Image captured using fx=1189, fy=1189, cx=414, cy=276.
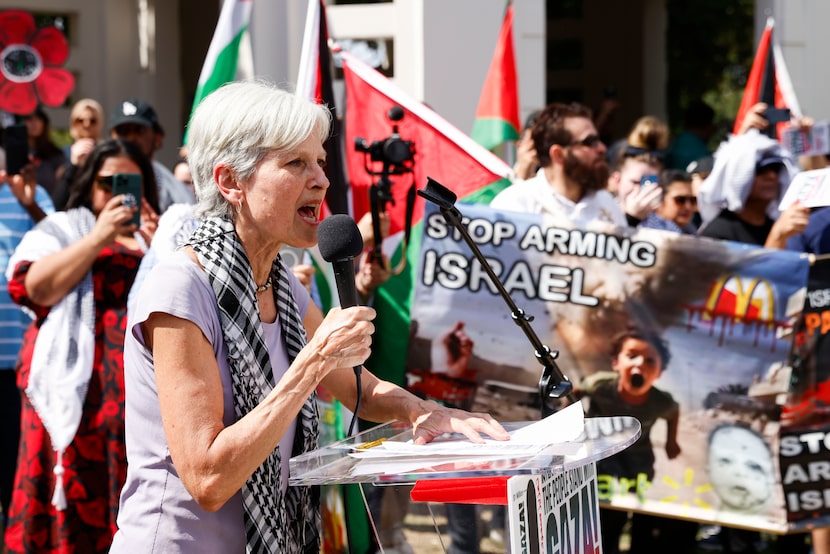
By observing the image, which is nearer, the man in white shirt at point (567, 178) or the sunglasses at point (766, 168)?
the man in white shirt at point (567, 178)

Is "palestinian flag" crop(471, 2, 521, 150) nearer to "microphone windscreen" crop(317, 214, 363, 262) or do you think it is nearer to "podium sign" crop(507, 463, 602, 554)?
"podium sign" crop(507, 463, 602, 554)

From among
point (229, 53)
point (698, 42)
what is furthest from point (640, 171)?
point (698, 42)

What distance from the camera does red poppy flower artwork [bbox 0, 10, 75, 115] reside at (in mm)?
7164

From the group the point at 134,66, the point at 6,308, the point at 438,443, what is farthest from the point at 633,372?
the point at 134,66

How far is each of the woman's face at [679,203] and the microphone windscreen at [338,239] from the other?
14.8ft

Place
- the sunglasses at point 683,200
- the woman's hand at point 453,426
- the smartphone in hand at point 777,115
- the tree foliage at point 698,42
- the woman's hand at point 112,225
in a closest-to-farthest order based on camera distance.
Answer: the woman's hand at point 453,426 → the woman's hand at point 112,225 → the sunglasses at point 683,200 → the smartphone in hand at point 777,115 → the tree foliage at point 698,42

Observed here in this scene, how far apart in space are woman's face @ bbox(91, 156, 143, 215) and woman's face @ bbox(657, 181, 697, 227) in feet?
10.5

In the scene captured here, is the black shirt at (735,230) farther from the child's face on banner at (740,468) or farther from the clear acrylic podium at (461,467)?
the clear acrylic podium at (461,467)

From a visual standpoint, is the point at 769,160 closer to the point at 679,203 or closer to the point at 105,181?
the point at 679,203

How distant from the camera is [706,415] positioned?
16.0 ft

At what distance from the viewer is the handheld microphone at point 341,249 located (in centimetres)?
243

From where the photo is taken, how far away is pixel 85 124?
7.79 m

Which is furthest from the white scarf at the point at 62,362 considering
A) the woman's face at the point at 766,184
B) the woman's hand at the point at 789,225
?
the woman's face at the point at 766,184

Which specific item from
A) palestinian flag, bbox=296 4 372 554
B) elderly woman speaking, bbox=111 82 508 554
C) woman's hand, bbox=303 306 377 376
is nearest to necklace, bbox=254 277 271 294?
elderly woman speaking, bbox=111 82 508 554
